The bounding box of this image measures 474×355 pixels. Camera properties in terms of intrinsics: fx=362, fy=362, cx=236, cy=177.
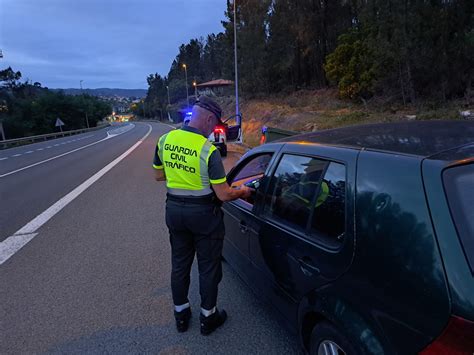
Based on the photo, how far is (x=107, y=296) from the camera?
11.9 feet

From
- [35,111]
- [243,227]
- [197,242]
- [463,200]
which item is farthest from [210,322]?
[35,111]

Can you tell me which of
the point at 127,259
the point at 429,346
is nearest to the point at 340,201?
the point at 429,346

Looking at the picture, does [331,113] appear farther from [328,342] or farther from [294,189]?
[328,342]

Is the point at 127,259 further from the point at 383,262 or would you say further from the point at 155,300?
the point at 383,262

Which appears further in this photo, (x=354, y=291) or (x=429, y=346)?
(x=354, y=291)

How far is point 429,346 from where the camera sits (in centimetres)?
143

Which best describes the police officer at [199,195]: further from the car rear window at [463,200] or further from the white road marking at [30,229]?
the white road marking at [30,229]

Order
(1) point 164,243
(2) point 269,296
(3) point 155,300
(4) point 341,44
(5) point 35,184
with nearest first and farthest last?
(2) point 269,296, (3) point 155,300, (1) point 164,243, (5) point 35,184, (4) point 341,44

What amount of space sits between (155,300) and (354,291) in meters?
2.32

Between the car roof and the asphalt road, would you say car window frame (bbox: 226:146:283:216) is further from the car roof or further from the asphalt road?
the asphalt road

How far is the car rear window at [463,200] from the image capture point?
143 centimetres

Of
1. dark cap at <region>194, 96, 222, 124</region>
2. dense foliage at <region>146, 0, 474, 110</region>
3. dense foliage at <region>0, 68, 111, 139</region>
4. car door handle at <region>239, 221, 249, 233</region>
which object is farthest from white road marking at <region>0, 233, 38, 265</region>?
dense foliage at <region>0, 68, 111, 139</region>

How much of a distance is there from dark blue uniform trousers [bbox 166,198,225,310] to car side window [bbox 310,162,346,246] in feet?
2.86

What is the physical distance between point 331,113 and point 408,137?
17.1m
